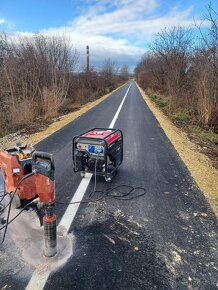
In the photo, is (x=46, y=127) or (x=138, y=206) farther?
(x=46, y=127)

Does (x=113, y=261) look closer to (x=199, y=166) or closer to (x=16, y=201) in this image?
(x=16, y=201)

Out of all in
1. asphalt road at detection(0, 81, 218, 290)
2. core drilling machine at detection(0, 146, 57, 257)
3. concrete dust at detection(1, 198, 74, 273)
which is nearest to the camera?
asphalt road at detection(0, 81, 218, 290)

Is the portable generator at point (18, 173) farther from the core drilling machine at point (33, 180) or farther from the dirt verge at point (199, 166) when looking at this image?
the dirt verge at point (199, 166)

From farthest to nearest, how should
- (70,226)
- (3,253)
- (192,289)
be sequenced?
(70,226) → (3,253) → (192,289)

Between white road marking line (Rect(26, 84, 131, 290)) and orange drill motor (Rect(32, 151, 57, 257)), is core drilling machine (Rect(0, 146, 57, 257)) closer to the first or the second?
orange drill motor (Rect(32, 151, 57, 257))

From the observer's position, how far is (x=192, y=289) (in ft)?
9.50

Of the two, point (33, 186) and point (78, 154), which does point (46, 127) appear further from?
point (33, 186)

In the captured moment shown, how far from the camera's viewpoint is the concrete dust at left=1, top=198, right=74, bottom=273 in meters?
3.25

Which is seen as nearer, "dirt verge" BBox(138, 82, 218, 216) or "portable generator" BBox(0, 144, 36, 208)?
"portable generator" BBox(0, 144, 36, 208)

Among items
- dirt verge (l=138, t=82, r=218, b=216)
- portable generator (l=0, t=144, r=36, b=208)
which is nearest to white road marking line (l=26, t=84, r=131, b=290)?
→ portable generator (l=0, t=144, r=36, b=208)

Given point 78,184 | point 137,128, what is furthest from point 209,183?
point 137,128

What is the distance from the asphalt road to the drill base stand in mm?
255

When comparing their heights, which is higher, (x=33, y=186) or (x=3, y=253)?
(x=33, y=186)

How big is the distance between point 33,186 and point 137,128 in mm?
8166
